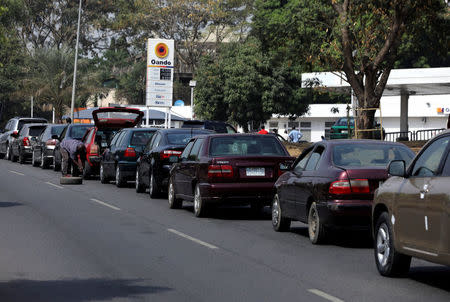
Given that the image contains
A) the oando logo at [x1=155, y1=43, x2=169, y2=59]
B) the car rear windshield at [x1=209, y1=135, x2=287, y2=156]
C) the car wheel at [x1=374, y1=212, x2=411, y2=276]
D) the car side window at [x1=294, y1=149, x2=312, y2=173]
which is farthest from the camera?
the oando logo at [x1=155, y1=43, x2=169, y2=59]

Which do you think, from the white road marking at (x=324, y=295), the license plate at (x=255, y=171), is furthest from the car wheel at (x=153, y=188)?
the white road marking at (x=324, y=295)

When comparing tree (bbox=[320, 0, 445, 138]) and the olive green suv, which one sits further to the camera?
tree (bbox=[320, 0, 445, 138])

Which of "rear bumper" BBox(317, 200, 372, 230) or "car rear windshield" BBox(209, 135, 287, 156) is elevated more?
"car rear windshield" BBox(209, 135, 287, 156)

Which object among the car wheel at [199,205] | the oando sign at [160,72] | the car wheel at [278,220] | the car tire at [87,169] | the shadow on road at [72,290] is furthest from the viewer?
the oando sign at [160,72]

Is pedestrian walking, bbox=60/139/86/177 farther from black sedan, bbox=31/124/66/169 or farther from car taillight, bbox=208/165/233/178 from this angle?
car taillight, bbox=208/165/233/178

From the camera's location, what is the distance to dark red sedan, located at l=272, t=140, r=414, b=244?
12.5 meters

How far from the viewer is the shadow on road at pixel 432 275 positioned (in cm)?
961

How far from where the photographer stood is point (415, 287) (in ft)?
30.6

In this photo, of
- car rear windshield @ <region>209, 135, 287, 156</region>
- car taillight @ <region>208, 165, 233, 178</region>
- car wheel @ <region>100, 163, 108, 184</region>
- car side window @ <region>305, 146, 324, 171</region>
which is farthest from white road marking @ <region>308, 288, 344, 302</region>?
car wheel @ <region>100, 163, 108, 184</region>

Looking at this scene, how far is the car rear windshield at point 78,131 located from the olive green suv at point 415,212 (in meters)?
23.1

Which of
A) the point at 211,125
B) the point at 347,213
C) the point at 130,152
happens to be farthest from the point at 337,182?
the point at 211,125

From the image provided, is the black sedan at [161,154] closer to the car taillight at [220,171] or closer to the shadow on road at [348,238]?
the car taillight at [220,171]

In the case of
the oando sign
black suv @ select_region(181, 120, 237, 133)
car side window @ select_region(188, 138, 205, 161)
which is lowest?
car side window @ select_region(188, 138, 205, 161)

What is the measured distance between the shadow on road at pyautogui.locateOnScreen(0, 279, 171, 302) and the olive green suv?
2.51 meters
